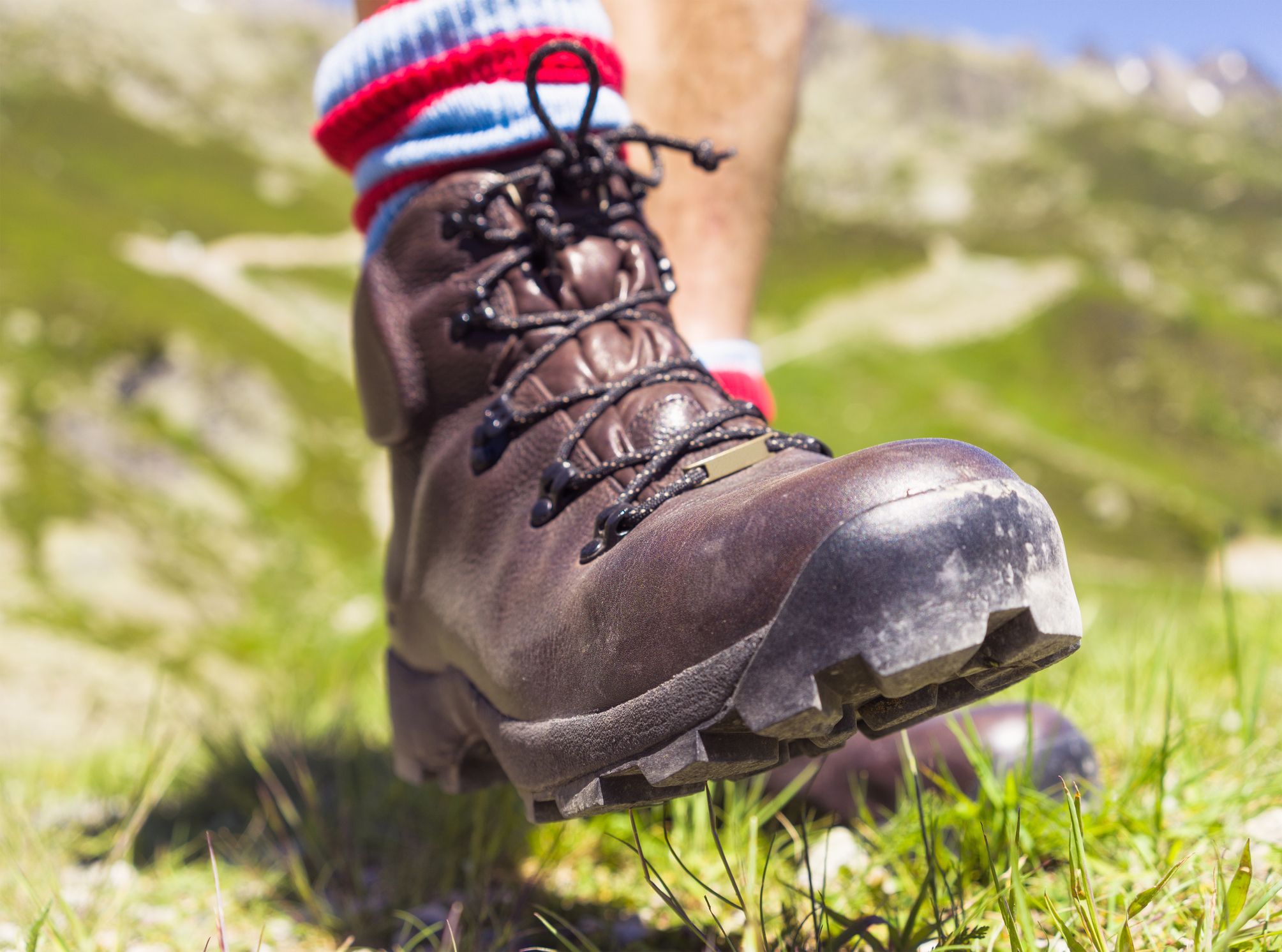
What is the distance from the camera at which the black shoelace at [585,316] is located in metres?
1.20

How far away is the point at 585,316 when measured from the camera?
1.35 metres

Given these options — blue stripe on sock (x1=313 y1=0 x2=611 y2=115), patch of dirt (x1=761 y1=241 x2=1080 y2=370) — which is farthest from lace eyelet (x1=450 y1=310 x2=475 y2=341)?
patch of dirt (x1=761 y1=241 x2=1080 y2=370)

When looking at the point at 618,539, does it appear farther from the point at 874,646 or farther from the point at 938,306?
the point at 938,306

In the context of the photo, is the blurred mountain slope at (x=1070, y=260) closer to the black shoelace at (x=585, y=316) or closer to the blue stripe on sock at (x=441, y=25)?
the black shoelace at (x=585, y=316)

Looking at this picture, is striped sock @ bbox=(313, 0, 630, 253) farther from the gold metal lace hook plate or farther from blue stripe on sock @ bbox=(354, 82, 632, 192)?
the gold metal lace hook plate

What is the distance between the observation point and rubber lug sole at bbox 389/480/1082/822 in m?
0.84

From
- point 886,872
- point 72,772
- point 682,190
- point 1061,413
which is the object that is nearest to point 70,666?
point 72,772

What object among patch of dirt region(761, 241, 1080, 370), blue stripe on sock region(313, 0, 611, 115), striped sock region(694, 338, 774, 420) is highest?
patch of dirt region(761, 241, 1080, 370)

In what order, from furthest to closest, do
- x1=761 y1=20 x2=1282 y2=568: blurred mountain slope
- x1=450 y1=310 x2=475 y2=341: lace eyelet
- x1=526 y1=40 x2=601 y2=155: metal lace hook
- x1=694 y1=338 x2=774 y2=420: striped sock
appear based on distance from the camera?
x1=761 y1=20 x2=1282 y2=568: blurred mountain slope < x1=694 y1=338 x2=774 y2=420: striped sock < x1=450 y1=310 x2=475 y2=341: lace eyelet < x1=526 y1=40 x2=601 y2=155: metal lace hook

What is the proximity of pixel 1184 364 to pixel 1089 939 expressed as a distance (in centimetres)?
3600

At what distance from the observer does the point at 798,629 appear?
2.86 ft

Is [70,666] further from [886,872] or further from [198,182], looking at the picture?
[198,182]

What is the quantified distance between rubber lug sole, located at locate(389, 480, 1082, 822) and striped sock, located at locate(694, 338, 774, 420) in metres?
0.86

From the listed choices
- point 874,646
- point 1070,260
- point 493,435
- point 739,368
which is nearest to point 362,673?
point 739,368
